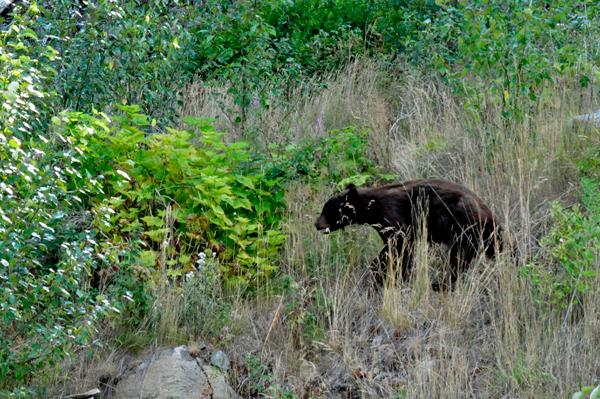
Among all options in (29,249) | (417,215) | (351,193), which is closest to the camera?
(29,249)

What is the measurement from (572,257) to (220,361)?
280 cm

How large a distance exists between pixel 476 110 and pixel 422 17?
11.5 feet

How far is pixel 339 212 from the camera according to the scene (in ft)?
23.8

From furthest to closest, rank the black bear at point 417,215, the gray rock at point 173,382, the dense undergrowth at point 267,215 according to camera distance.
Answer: the black bear at point 417,215 → the gray rock at point 173,382 → the dense undergrowth at point 267,215

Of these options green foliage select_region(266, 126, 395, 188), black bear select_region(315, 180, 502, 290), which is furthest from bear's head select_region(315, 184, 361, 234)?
green foliage select_region(266, 126, 395, 188)

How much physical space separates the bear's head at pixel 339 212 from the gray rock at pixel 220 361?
1.65 meters

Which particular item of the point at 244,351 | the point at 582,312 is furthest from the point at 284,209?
the point at 582,312

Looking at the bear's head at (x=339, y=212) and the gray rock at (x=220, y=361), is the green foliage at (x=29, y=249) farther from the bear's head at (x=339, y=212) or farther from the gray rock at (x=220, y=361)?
the bear's head at (x=339, y=212)

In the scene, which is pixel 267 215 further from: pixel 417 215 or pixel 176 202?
pixel 417 215

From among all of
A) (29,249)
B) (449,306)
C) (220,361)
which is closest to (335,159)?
(449,306)

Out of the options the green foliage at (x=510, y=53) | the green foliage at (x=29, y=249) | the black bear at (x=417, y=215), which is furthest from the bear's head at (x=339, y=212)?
the green foliage at (x=29, y=249)

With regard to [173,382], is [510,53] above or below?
above

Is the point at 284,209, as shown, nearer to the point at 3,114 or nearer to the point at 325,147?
the point at 325,147

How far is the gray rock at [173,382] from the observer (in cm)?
584
